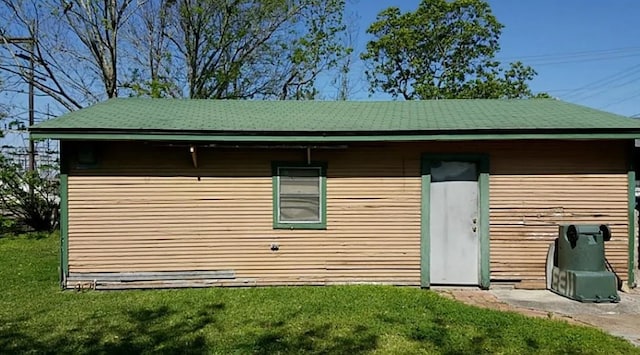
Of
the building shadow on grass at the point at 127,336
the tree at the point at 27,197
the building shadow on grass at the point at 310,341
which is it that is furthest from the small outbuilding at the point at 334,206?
the tree at the point at 27,197

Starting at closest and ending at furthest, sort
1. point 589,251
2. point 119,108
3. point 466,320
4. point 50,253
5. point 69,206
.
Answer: point 466,320
point 589,251
point 69,206
point 119,108
point 50,253

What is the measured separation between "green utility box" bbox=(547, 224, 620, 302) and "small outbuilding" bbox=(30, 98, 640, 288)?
43 cm

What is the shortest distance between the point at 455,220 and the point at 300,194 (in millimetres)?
2238

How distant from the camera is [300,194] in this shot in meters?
7.02

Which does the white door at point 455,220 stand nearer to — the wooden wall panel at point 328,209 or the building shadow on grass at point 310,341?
the wooden wall panel at point 328,209

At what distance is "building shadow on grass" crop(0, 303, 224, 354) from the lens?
4332 millimetres

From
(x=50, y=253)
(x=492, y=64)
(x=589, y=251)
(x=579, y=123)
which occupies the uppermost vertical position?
(x=492, y=64)

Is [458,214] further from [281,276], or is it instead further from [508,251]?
[281,276]

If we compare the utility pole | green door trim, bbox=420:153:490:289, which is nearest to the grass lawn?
green door trim, bbox=420:153:490:289

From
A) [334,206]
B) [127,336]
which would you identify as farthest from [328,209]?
[127,336]

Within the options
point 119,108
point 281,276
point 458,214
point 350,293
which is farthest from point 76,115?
point 458,214

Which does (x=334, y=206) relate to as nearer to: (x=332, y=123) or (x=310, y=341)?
(x=332, y=123)

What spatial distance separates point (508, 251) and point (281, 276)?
3.21m

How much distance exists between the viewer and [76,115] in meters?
7.07
